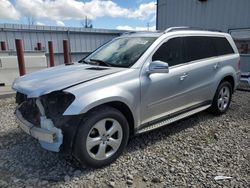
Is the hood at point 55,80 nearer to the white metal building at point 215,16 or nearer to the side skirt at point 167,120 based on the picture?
the side skirt at point 167,120

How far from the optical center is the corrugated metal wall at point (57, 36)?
9.93 meters

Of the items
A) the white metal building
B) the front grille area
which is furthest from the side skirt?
the white metal building

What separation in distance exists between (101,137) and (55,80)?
92cm

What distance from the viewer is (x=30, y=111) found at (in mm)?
3004

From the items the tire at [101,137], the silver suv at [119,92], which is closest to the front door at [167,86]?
the silver suv at [119,92]

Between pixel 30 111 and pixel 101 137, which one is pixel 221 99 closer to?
pixel 101 137

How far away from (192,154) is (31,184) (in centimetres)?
216

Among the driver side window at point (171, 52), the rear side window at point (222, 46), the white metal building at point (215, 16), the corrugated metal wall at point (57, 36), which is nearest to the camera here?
the driver side window at point (171, 52)

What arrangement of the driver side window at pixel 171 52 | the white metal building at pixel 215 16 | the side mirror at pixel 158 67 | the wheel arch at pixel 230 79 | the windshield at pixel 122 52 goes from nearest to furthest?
1. the side mirror at pixel 158 67
2. the windshield at pixel 122 52
3. the driver side window at pixel 171 52
4. the wheel arch at pixel 230 79
5. the white metal building at pixel 215 16

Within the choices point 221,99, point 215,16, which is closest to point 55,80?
point 221,99

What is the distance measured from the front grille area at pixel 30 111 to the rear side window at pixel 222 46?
3.59 metres

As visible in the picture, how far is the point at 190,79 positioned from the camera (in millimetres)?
3797

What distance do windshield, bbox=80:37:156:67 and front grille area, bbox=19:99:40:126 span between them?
1187 millimetres

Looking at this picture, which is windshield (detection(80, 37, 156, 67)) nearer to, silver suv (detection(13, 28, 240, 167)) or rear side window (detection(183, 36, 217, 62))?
silver suv (detection(13, 28, 240, 167))
